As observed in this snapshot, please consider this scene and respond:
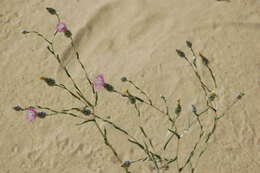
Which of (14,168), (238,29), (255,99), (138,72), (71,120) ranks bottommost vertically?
(14,168)

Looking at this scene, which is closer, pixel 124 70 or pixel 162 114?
pixel 162 114

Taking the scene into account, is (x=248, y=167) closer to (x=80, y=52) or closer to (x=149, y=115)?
(x=149, y=115)

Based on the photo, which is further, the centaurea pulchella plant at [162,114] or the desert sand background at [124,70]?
the desert sand background at [124,70]

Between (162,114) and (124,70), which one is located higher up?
(124,70)

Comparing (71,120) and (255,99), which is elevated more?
(255,99)

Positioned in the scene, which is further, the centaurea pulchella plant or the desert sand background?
the desert sand background

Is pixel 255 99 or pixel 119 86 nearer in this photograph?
pixel 255 99

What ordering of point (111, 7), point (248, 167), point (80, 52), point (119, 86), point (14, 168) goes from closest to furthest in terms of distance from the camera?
point (248, 167), point (14, 168), point (119, 86), point (80, 52), point (111, 7)

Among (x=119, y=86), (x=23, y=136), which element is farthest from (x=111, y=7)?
(x=23, y=136)
